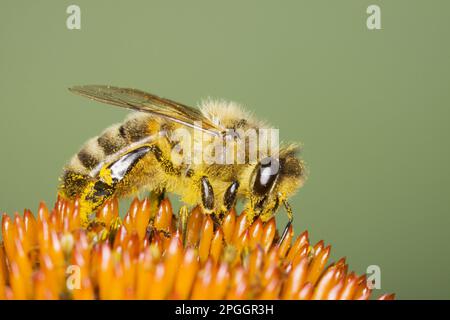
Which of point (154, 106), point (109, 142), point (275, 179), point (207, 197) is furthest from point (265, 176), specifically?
point (109, 142)

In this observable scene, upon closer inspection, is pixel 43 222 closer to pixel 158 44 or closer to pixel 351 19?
pixel 158 44

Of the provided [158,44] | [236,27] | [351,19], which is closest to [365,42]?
[351,19]

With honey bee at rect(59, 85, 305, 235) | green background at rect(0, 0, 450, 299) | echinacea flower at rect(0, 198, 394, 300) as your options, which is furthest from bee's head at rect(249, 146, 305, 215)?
green background at rect(0, 0, 450, 299)

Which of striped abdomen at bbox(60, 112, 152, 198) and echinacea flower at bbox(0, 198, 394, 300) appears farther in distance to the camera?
striped abdomen at bbox(60, 112, 152, 198)

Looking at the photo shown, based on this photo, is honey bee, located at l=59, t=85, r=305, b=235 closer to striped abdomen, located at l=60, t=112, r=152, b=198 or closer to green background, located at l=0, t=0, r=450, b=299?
striped abdomen, located at l=60, t=112, r=152, b=198

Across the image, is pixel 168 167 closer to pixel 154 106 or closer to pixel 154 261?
pixel 154 106
